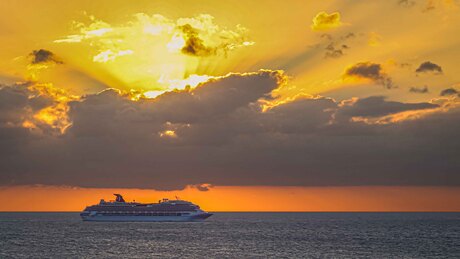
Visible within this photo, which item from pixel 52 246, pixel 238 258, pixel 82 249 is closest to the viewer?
pixel 238 258

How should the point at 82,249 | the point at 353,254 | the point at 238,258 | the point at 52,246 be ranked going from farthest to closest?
the point at 52,246 < the point at 82,249 < the point at 353,254 < the point at 238,258

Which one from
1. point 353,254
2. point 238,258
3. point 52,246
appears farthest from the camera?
point 52,246

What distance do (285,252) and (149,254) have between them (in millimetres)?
32127

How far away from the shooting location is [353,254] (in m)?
136

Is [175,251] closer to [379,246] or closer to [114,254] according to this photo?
[114,254]

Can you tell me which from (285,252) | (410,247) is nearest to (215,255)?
(285,252)

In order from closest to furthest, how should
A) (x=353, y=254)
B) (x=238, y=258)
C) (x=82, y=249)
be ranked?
1. (x=238, y=258)
2. (x=353, y=254)
3. (x=82, y=249)

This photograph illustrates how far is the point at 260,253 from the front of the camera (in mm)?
137500

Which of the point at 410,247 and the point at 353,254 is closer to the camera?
the point at 353,254

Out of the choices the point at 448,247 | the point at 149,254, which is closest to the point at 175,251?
the point at 149,254

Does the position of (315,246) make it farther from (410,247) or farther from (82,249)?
(82,249)

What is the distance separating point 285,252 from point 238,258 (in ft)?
63.0

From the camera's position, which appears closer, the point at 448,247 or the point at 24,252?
the point at 24,252

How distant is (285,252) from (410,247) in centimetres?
4043
